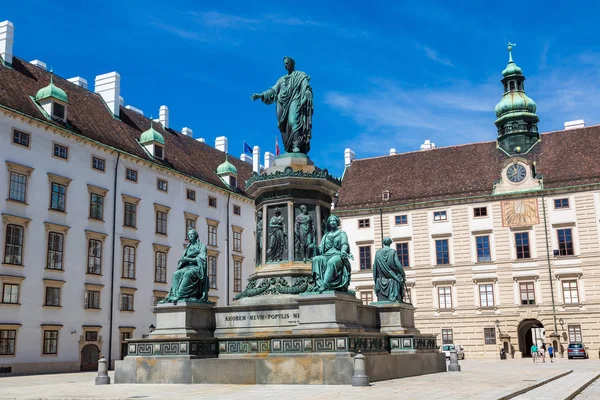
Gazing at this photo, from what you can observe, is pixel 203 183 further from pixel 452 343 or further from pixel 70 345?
pixel 452 343

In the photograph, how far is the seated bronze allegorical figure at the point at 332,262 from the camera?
16312 mm

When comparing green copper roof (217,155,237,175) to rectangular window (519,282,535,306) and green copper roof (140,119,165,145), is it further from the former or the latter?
rectangular window (519,282,535,306)

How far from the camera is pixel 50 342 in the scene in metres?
36.5

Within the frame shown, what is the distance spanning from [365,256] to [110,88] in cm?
2495

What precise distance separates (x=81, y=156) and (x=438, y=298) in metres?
30.3

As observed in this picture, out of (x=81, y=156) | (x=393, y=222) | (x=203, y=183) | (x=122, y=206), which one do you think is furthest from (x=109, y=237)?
(x=393, y=222)

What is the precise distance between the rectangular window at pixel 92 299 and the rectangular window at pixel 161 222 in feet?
24.3

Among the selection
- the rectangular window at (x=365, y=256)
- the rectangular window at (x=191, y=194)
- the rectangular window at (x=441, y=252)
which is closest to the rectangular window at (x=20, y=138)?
the rectangular window at (x=191, y=194)

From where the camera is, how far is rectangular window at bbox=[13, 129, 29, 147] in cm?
3625

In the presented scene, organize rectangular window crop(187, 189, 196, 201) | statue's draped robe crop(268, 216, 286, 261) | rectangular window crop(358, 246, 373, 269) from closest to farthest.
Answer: statue's draped robe crop(268, 216, 286, 261) → rectangular window crop(187, 189, 196, 201) → rectangular window crop(358, 246, 373, 269)

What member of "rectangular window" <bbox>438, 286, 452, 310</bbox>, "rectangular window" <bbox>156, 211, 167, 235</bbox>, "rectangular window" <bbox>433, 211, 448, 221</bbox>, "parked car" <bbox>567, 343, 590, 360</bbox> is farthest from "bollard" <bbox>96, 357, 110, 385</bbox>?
"rectangular window" <bbox>433, 211, 448, 221</bbox>

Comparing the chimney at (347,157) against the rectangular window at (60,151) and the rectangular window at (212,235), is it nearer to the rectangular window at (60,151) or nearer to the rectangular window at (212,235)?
the rectangular window at (212,235)

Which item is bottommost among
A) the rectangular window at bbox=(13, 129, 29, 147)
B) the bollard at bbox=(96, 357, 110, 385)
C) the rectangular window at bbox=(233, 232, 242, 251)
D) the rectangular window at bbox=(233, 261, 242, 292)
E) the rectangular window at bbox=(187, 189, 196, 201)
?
the bollard at bbox=(96, 357, 110, 385)

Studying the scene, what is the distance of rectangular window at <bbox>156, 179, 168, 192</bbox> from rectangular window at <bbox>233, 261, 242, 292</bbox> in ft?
31.0
